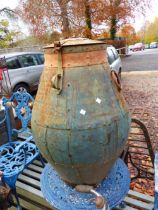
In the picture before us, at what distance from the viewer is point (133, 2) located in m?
13.8

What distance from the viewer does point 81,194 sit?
6.12 feet

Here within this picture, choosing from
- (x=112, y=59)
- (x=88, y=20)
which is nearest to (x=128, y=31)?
(x=88, y=20)

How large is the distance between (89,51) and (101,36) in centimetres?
1427

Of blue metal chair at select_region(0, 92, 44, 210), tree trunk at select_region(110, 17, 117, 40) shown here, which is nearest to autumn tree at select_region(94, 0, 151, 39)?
tree trunk at select_region(110, 17, 117, 40)

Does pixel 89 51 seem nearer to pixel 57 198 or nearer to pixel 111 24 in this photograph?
pixel 57 198

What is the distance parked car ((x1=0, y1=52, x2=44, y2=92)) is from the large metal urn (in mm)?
4431

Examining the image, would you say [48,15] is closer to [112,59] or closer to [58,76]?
[112,59]

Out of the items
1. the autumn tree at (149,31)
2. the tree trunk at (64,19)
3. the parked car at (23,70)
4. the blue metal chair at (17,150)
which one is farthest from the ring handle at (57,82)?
the autumn tree at (149,31)

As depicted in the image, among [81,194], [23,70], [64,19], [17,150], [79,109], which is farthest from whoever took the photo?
[64,19]

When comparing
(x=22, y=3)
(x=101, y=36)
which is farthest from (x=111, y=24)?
(x=22, y=3)

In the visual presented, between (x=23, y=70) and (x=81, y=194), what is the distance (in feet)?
16.7

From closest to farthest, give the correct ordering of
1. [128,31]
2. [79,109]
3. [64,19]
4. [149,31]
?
[79,109] → [64,19] → [128,31] → [149,31]

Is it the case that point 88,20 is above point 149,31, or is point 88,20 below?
below

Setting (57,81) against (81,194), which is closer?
(57,81)
